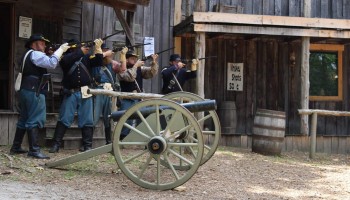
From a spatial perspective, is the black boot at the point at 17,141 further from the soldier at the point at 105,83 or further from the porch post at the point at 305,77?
the porch post at the point at 305,77

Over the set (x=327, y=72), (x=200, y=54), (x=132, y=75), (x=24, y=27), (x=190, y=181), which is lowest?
(x=190, y=181)

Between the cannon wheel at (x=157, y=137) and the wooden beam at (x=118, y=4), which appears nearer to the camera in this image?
the cannon wheel at (x=157, y=137)

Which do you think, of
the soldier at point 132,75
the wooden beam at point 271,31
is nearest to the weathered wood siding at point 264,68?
the wooden beam at point 271,31

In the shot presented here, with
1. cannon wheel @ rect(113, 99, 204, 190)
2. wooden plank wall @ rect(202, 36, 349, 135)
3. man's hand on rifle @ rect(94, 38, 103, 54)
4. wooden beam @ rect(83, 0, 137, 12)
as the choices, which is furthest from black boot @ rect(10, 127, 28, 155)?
wooden plank wall @ rect(202, 36, 349, 135)

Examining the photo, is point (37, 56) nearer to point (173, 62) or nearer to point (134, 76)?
point (134, 76)

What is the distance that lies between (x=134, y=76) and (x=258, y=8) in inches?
225

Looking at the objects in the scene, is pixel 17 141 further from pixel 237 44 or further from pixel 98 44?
pixel 237 44

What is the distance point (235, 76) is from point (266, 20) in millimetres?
2373

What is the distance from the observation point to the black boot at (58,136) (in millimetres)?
7824

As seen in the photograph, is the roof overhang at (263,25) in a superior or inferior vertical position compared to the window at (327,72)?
superior

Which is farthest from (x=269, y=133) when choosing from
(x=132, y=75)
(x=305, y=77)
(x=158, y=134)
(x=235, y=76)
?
(x=158, y=134)

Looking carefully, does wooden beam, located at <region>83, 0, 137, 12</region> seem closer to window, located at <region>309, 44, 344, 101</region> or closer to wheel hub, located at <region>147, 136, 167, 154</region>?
wheel hub, located at <region>147, 136, 167, 154</region>

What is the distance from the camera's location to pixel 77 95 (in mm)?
7930

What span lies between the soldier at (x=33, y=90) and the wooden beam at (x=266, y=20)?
4.21 metres
